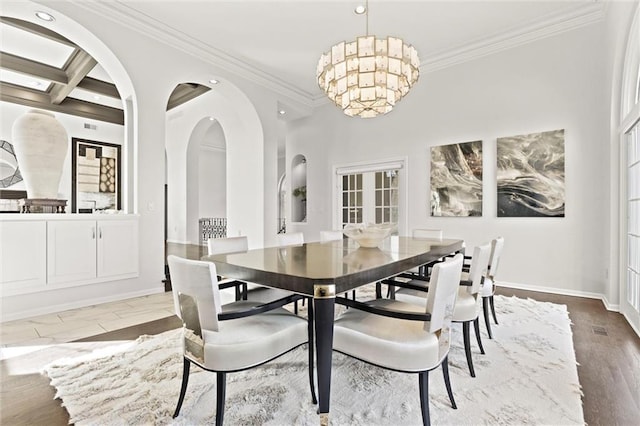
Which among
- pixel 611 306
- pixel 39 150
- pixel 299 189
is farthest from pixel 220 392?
pixel 299 189

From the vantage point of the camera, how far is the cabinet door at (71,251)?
3059 mm

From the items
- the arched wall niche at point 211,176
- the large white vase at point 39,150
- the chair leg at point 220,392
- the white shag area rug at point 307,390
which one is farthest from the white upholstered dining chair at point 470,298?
the arched wall niche at point 211,176

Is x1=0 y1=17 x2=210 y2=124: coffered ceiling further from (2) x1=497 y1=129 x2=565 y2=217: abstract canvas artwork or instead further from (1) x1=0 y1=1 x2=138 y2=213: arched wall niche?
(2) x1=497 y1=129 x2=565 y2=217: abstract canvas artwork

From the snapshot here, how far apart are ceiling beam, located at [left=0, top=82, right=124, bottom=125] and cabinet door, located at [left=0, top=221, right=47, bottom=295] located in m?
4.61

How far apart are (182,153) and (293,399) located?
23.2 ft

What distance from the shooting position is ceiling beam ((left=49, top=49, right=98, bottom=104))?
4.46m

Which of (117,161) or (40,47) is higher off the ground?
(40,47)

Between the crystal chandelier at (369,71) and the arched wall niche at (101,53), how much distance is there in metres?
2.51

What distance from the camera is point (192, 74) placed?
428 cm

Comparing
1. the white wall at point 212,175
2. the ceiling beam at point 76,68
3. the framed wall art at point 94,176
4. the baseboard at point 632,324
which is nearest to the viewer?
the baseboard at point 632,324

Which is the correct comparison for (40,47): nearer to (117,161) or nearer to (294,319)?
(117,161)

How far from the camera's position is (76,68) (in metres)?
4.76

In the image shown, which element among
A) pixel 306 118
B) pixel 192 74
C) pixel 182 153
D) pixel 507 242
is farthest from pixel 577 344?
pixel 182 153

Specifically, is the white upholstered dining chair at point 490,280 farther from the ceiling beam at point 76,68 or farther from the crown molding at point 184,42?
the ceiling beam at point 76,68
